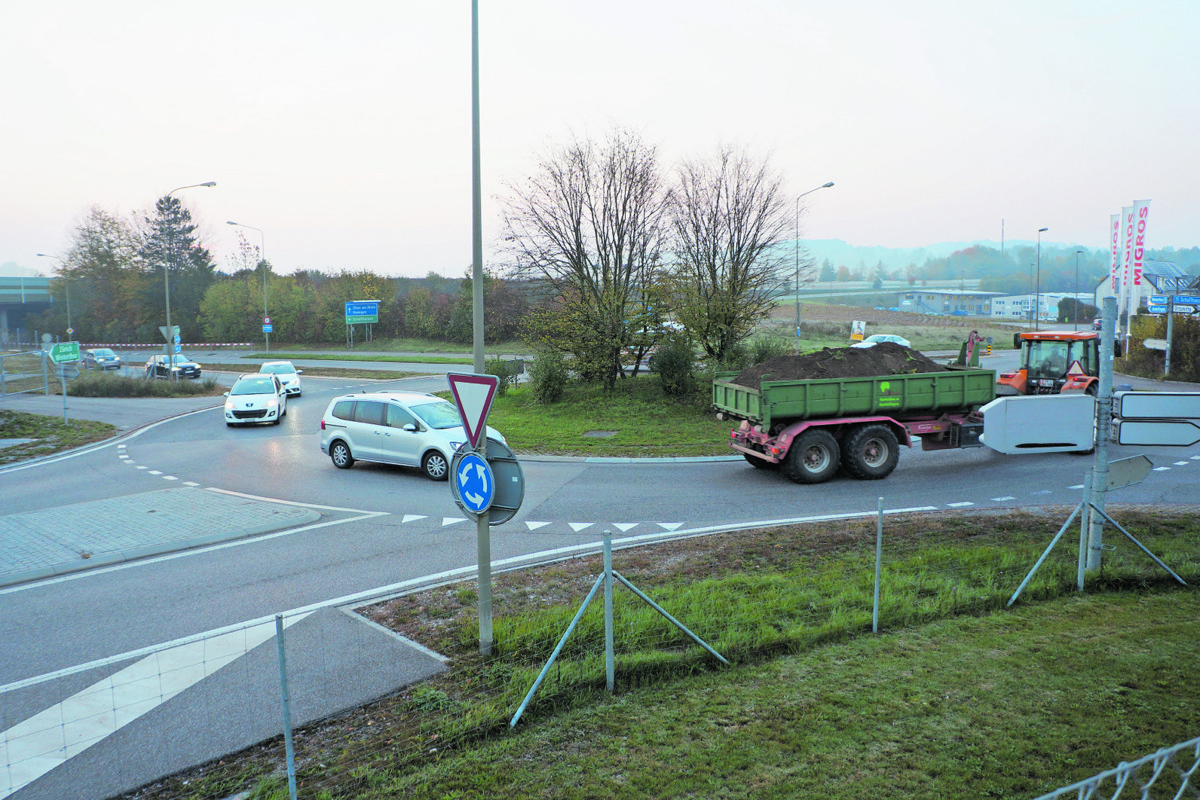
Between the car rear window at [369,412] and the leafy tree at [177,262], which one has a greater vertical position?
the leafy tree at [177,262]

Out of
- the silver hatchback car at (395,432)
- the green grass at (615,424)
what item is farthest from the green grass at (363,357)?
the silver hatchback car at (395,432)

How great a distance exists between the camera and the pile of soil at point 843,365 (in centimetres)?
1371

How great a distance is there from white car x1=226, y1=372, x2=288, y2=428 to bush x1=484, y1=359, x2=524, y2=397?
7.26 m

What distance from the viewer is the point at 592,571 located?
8.59 metres

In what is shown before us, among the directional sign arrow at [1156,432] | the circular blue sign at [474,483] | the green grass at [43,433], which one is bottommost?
the green grass at [43,433]

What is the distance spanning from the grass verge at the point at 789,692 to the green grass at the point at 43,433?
16.2 m

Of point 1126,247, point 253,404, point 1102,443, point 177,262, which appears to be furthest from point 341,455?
point 177,262

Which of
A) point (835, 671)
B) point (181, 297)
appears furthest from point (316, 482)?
point (181, 297)

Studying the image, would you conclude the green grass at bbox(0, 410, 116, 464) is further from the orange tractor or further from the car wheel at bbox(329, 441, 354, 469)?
the orange tractor

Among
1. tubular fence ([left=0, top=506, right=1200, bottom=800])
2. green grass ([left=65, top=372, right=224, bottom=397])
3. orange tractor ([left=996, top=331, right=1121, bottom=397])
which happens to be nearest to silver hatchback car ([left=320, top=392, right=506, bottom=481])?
tubular fence ([left=0, top=506, right=1200, bottom=800])

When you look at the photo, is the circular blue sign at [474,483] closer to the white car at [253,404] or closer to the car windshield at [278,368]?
the white car at [253,404]

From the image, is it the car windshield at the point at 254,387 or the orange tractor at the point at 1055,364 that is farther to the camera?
the car windshield at the point at 254,387

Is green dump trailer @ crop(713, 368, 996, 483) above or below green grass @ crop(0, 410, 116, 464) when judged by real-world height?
above

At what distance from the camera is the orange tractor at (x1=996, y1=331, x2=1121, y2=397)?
1744cm
